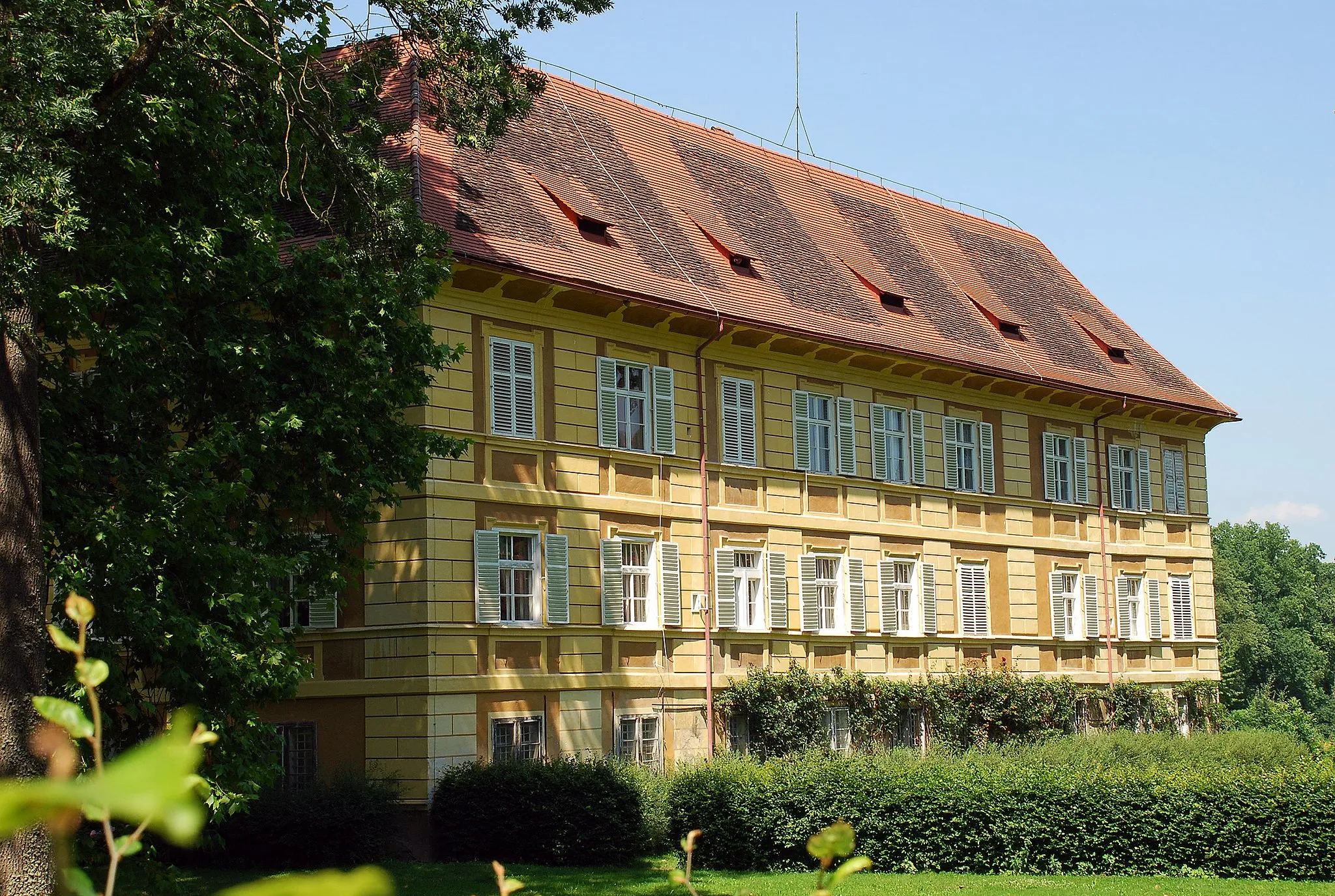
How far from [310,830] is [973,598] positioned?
1624 centimetres

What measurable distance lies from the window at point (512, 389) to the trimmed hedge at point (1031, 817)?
5852 mm

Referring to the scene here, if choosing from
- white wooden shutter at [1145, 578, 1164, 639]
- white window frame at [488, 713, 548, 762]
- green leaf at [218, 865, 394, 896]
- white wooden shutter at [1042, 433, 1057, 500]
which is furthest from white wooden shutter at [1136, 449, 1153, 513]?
green leaf at [218, 865, 394, 896]

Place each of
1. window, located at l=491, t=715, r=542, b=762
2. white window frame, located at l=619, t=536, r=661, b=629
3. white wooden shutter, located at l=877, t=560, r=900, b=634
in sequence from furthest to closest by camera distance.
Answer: white wooden shutter, located at l=877, t=560, r=900, b=634
white window frame, located at l=619, t=536, r=661, b=629
window, located at l=491, t=715, r=542, b=762

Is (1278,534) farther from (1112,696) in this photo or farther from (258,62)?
(258,62)

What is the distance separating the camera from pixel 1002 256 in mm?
39031

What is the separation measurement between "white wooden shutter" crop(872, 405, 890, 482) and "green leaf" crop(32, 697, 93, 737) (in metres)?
29.6

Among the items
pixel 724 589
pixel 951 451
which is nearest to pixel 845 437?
pixel 951 451

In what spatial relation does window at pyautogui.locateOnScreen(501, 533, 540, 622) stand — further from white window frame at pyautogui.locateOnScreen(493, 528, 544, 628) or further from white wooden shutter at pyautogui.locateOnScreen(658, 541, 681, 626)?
white wooden shutter at pyautogui.locateOnScreen(658, 541, 681, 626)

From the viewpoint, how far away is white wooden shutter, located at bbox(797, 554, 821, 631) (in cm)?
2873

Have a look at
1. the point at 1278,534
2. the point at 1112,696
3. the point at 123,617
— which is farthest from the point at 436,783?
the point at 1278,534

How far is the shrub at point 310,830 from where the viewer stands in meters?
20.8

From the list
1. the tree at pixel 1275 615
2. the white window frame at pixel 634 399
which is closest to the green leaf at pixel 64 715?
the white window frame at pixel 634 399

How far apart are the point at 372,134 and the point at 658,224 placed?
1124cm

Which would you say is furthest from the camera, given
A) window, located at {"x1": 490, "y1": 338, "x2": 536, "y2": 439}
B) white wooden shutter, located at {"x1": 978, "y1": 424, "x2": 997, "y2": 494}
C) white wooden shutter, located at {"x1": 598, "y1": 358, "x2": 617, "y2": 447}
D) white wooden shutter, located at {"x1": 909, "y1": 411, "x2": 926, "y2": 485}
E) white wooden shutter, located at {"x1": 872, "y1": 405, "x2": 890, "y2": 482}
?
white wooden shutter, located at {"x1": 978, "y1": 424, "x2": 997, "y2": 494}
